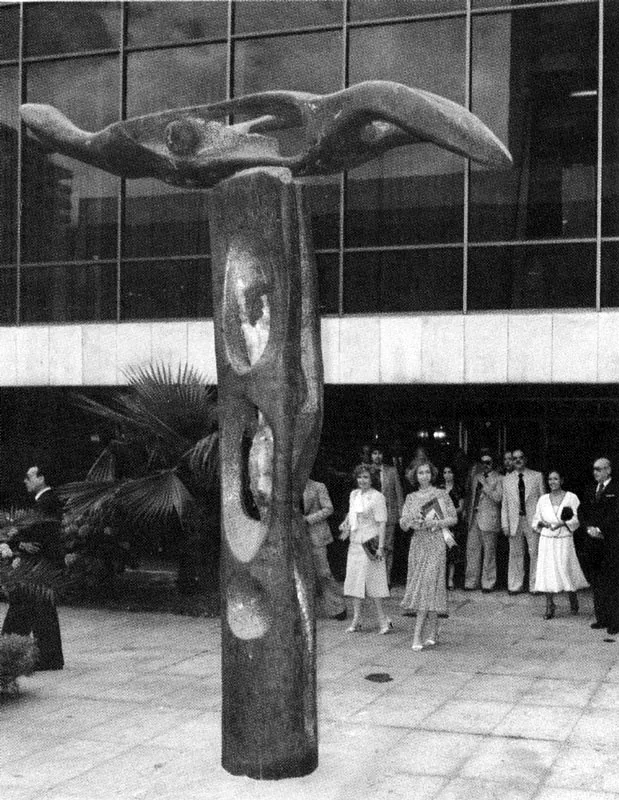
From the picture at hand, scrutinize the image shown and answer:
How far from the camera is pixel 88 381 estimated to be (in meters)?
17.6

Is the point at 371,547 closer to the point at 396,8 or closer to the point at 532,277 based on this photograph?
the point at 532,277

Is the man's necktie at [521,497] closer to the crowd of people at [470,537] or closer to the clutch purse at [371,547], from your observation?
the crowd of people at [470,537]

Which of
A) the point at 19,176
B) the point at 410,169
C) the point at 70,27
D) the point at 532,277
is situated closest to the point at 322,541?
the point at 532,277

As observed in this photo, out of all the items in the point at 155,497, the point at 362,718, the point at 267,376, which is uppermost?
the point at 267,376

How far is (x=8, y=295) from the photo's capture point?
720 inches

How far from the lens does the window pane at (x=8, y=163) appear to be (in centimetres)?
1842

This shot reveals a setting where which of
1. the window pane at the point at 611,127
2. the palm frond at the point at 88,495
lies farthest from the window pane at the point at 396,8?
the palm frond at the point at 88,495

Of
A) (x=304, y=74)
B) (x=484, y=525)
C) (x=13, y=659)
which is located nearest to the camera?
(x=13, y=659)

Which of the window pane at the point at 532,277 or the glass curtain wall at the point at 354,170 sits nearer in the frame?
the window pane at the point at 532,277

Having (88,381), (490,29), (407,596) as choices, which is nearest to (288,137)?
(490,29)

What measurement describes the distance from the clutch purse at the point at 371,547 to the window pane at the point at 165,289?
585 cm

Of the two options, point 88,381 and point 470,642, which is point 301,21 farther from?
point 470,642

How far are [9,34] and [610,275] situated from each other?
10053 mm

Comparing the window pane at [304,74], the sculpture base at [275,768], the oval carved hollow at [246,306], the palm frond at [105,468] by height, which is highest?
the window pane at [304,74]
